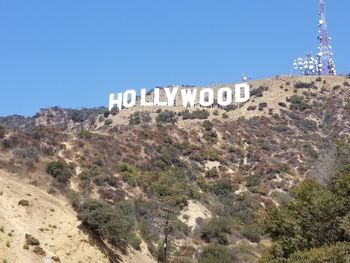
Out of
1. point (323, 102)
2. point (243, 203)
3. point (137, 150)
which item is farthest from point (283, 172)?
point (323, 102)

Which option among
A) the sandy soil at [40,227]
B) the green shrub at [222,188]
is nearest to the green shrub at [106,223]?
the sandy soil at [40,227]

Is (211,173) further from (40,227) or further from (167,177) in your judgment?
(40,227)

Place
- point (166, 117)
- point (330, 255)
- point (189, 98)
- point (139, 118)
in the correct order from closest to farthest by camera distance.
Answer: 1. point (330, 255)
2. point (166, 117)
3. point (189, 98)
4. point (139, 118)

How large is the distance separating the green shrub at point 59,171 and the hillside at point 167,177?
10cm

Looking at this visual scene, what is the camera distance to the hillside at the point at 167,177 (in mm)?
41281

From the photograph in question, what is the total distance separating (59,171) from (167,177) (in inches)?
716

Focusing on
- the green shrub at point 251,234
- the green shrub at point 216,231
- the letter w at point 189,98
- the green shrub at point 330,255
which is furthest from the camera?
the letter w at point 189,98

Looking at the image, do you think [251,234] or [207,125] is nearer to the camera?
[251,234]

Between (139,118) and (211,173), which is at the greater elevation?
(139,118)

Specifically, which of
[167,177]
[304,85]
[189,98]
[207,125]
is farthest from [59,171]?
[304,85]

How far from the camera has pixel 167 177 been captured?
68250 mm

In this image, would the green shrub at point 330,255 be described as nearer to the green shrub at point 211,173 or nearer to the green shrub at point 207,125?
the green shrub at point 211,173

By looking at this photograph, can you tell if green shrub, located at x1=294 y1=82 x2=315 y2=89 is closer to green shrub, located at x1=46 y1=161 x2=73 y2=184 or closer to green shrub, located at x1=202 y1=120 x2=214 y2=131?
green shrub, located at x1=202 y1=120 x2=214 y2=131

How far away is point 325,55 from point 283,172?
168 feet
